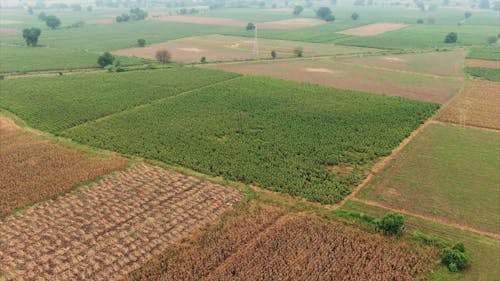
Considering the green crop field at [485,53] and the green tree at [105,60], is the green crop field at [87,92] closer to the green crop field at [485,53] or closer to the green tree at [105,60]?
the green tree at [105,60]

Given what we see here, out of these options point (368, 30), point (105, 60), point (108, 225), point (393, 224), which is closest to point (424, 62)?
point (368, 30)

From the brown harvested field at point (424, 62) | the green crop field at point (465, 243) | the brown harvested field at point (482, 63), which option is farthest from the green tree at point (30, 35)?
the brown harvested field at point (482, 63)

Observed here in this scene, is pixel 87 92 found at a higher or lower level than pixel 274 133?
higher

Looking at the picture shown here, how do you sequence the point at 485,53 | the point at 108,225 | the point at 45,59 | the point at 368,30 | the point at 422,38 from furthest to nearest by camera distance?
the point at 368,30
the point at 422,38
the point at 485,53
the point at 45,59
the point at 108,225

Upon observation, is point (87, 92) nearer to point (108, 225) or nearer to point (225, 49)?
point (108, 225)

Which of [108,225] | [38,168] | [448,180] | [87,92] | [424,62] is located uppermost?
[424,62]

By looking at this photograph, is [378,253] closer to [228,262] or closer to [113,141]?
[228,262]

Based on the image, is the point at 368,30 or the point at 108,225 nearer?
the point at 108,225

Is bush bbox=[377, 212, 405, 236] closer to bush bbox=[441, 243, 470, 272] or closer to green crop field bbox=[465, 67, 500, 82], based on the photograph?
bush bbox=[441, 243, 470, 272]
